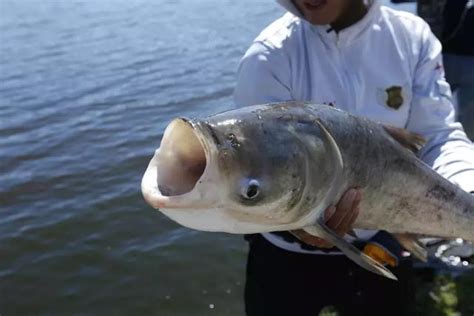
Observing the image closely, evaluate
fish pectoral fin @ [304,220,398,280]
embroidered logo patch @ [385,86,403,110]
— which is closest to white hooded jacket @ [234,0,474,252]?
embroidered logo patch @ [385,86,403,110]

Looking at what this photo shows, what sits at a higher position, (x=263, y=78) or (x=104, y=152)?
(x=263, y=78)

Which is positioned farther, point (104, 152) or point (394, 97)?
point (104, 152)

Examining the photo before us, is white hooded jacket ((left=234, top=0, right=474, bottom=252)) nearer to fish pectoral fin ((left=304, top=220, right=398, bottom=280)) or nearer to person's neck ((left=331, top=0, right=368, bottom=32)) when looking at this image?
person's neck ((left=331, top=0, right=368, bottom=32))

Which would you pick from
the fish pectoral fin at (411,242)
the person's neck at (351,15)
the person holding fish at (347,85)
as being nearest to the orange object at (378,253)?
the person holding fish at (347,85)

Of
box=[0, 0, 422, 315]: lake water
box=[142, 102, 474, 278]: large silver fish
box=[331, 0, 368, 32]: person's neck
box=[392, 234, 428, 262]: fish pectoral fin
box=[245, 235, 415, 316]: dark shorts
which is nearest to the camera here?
box=[142, 102, 474, 278]: large silver fish

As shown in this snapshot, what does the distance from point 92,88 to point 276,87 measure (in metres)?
9.34

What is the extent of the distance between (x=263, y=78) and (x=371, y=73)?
61 centimetres

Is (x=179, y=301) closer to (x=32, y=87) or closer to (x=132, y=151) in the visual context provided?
(x=132, y=151)

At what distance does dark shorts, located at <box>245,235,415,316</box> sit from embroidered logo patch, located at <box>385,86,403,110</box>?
0.87 meters

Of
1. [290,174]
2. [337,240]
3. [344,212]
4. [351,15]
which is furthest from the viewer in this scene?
[351,15]

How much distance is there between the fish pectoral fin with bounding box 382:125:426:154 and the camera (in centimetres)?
266

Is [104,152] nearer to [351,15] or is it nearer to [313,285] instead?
[313,285]

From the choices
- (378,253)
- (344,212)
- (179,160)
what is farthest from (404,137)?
(179,160)

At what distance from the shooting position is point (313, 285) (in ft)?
11.5
